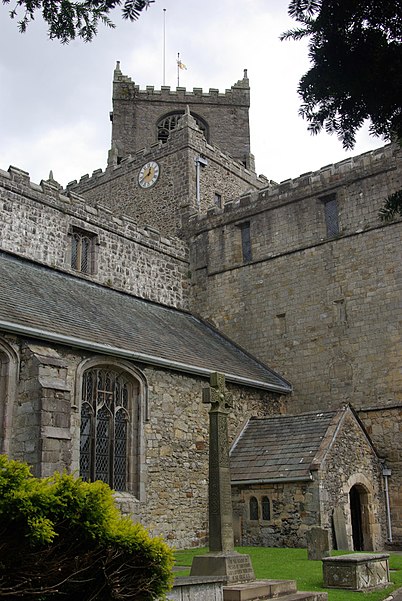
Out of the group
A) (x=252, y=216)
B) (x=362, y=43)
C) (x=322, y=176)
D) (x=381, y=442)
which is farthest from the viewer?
(x=252, y=216)

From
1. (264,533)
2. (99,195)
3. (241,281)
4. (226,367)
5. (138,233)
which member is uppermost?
(99,195)

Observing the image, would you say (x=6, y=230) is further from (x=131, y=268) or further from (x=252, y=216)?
(x=252, y=216)

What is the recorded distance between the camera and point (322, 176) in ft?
71.9

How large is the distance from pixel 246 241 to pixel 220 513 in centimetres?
1413

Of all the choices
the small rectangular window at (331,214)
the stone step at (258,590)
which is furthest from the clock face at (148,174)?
the stone step at (258,590)

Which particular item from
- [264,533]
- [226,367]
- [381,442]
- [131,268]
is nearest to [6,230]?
[131,268]

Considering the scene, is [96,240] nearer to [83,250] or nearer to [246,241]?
[83,250]

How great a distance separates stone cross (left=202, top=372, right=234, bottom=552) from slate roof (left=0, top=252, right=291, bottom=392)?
4677 millimetres

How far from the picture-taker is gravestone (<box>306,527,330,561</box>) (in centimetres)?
1338

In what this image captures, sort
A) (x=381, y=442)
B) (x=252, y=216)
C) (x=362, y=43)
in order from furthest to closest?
(x=252, y=216) → (x=381, y=442) → (x=362, y=43)

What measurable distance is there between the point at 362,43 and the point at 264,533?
12.6 meters

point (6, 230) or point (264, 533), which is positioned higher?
point (6, 230)

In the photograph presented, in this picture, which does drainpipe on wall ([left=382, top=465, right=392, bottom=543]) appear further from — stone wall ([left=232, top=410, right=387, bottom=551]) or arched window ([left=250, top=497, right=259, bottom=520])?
arched window ([left=250, top=497, right=259, bottom=520])

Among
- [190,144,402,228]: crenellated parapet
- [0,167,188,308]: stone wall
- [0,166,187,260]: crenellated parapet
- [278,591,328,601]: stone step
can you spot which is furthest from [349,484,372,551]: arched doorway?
[0,166,187,260]: crenellated parapet
